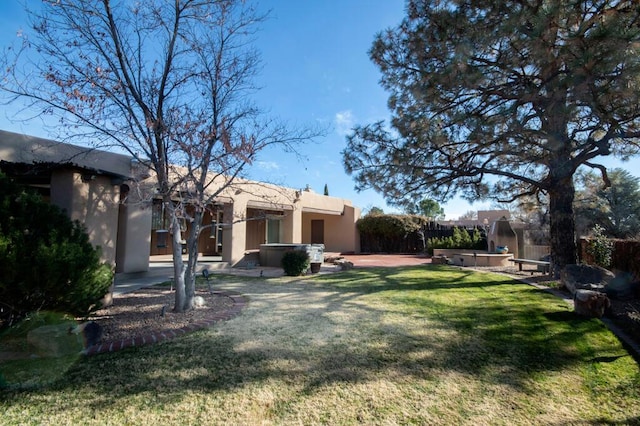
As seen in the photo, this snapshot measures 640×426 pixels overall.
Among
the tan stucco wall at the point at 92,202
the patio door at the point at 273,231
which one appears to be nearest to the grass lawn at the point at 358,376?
the tan stucco wall at the point at 92,202

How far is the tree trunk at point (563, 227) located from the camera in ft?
30.9

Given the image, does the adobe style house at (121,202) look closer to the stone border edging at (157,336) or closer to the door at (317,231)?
the stone border edging at (157,336)

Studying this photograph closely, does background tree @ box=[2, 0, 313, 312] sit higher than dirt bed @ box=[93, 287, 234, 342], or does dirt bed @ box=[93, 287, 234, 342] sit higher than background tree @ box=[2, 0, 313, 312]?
background tree @ box=[2, 0, 313, 312]

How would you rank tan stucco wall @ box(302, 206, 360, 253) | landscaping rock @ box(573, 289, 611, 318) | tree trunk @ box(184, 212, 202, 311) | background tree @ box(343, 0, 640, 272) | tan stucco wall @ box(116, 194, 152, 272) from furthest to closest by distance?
tan stucco wall @ box(302, 206, 360, 253) < tan stucco wall @ box(116, 194, 152, 272) < background tree @ box(343, 0, 640, 272) < tree trunk @ box(184, 212, 202, 311) < landscaping rock @ box(573, 289, 611, 318)

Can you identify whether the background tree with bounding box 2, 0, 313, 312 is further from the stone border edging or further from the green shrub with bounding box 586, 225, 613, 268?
the green shrub with bounding box 586, 225, 613, 268

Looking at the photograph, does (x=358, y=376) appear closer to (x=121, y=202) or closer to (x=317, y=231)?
(x=121, y=202)

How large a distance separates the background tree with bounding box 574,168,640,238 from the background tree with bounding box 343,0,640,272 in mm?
13956

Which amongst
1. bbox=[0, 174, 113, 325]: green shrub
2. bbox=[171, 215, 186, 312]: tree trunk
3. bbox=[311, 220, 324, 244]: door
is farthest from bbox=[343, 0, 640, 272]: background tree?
bbox=[311, 220, 324, 244]: door

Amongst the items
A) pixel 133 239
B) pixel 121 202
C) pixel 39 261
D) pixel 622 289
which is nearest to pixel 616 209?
pixel 622 289

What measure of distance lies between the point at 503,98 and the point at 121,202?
9.69 m

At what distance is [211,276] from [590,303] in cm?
980

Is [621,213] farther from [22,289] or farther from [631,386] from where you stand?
[22,289]

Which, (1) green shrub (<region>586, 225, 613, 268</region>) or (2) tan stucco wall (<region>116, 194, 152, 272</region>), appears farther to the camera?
(2) tan stucco wall (<region>116, 194, 152, 272</region>)

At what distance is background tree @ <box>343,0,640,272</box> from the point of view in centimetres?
637
